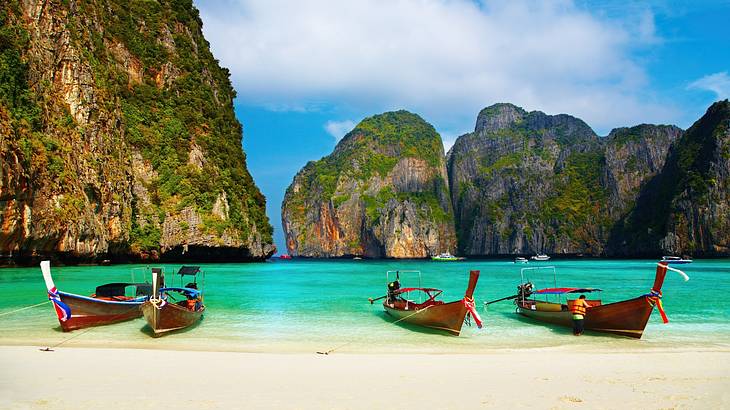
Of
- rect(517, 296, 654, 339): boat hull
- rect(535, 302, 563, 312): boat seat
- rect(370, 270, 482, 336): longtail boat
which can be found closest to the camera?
rect(517, 296, 654, 339): boat hull

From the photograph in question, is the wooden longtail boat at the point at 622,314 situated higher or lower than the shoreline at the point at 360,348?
higher

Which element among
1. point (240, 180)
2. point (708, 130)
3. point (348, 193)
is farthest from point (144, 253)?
point (708, 130)

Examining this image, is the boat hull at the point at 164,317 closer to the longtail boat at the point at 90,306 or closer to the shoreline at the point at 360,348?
the shoreline at the point at 360,348

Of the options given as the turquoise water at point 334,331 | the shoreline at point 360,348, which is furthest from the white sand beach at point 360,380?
the turquoise water at point 334,331

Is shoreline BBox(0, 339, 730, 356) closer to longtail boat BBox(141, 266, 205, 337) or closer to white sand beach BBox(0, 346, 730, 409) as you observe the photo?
white sand beach BBox(0, 346, 730, 409)

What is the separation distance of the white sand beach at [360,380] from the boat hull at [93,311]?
8.86ft

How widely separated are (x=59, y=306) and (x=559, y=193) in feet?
603

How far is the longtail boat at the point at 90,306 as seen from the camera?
14451 millimetres

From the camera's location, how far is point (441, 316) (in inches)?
602

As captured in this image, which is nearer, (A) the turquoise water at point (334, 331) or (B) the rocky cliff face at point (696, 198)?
(A) the turquoise water at point (334, 331)

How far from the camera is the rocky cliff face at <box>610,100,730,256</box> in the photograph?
106 m

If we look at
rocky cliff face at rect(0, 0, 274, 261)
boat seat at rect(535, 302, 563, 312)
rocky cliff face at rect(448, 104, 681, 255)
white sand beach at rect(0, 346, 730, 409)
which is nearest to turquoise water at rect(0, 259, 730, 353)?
boat seat at rect(535, 302, 563, 312)

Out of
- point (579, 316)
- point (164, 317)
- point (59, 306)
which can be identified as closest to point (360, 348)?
point (164, 317)

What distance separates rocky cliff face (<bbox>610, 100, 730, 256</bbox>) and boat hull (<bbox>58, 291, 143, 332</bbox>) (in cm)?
12347
